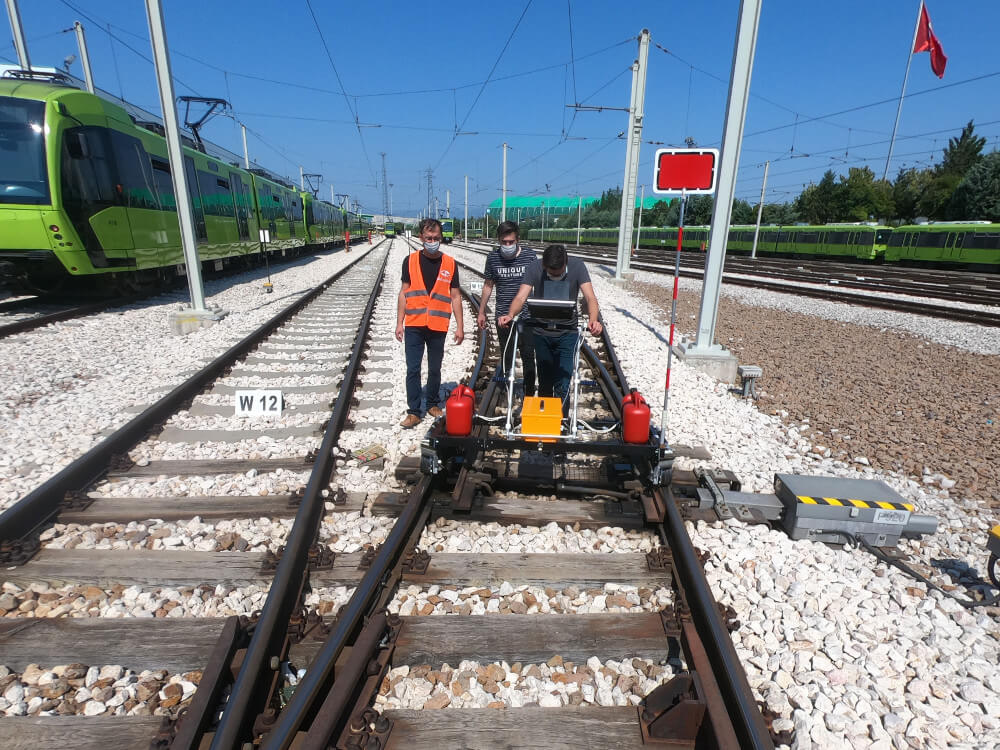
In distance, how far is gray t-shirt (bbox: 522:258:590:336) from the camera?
15.1 ft

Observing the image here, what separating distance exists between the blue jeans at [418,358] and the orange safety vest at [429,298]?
0.27ft

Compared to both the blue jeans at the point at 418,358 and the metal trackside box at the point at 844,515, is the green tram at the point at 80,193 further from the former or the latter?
the metal trackside box at the point at 844,515

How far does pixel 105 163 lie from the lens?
403 inches

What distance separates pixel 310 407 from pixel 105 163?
821 centimetres

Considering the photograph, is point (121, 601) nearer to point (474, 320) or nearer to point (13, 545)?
point (13, 545)

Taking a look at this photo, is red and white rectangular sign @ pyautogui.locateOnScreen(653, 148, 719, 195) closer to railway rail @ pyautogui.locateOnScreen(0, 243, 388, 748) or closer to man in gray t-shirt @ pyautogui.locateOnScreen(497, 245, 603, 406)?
man in gray t-shirt @ pyautogui.locateOnScreen(497, 245, 603, 406)

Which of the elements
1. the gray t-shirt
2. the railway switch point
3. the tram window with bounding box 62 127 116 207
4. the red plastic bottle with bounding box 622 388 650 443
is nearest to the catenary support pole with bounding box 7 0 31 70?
the tram window with bounding box 62 127 116 207

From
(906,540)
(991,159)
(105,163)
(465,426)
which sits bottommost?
(906,540)

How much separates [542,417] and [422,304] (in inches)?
77.3

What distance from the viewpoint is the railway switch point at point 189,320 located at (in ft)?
30.9

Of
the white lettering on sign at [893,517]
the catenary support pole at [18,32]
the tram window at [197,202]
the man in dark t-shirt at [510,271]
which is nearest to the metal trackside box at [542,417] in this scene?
the man in dark t-shirt at [510,271]

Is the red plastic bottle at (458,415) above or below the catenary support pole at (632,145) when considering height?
below

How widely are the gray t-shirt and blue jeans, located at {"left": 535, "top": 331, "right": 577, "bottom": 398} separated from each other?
0.16 meters

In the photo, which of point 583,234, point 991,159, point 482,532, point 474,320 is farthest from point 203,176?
point 583,234
